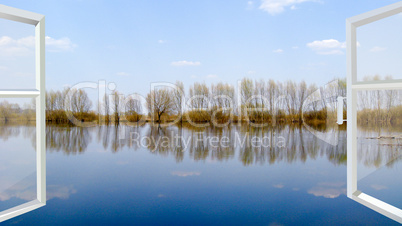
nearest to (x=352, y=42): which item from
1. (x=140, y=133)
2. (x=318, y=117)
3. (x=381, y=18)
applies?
(x=381, y=18)

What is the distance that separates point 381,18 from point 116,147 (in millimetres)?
5386

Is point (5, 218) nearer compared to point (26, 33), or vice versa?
point (5, 218)

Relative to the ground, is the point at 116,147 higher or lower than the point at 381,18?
lower

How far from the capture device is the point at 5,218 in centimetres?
197

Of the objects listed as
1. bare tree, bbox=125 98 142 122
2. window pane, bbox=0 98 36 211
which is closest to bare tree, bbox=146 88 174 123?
Answer: bare tree, bbox=125 98 142 122

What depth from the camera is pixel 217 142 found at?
6.23 meters

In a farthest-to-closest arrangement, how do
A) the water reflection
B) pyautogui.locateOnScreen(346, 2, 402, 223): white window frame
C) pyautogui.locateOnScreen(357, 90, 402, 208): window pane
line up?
the water reflection → pyautogui.locateOnScreen(357, 90, 402, 208): window pane → pyautogui.locateOnScreen(346, 2, 402, 223): white window frame

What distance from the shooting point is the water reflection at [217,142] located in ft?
17.2

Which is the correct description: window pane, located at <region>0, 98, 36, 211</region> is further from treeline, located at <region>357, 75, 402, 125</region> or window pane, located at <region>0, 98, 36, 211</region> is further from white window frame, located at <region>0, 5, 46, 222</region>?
treeline, located at <region>357, 75, 402, 125</region>

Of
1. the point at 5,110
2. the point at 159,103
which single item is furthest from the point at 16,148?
the point at 159,103

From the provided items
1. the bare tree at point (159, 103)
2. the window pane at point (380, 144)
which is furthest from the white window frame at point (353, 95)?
the bare tree at point (159, 103)

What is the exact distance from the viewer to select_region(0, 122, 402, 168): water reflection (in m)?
5.24

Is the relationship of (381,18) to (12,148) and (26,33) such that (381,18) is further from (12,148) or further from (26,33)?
(12,148)

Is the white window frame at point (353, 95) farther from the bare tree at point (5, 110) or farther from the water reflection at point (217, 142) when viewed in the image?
the bare tree at point (5, 110)
